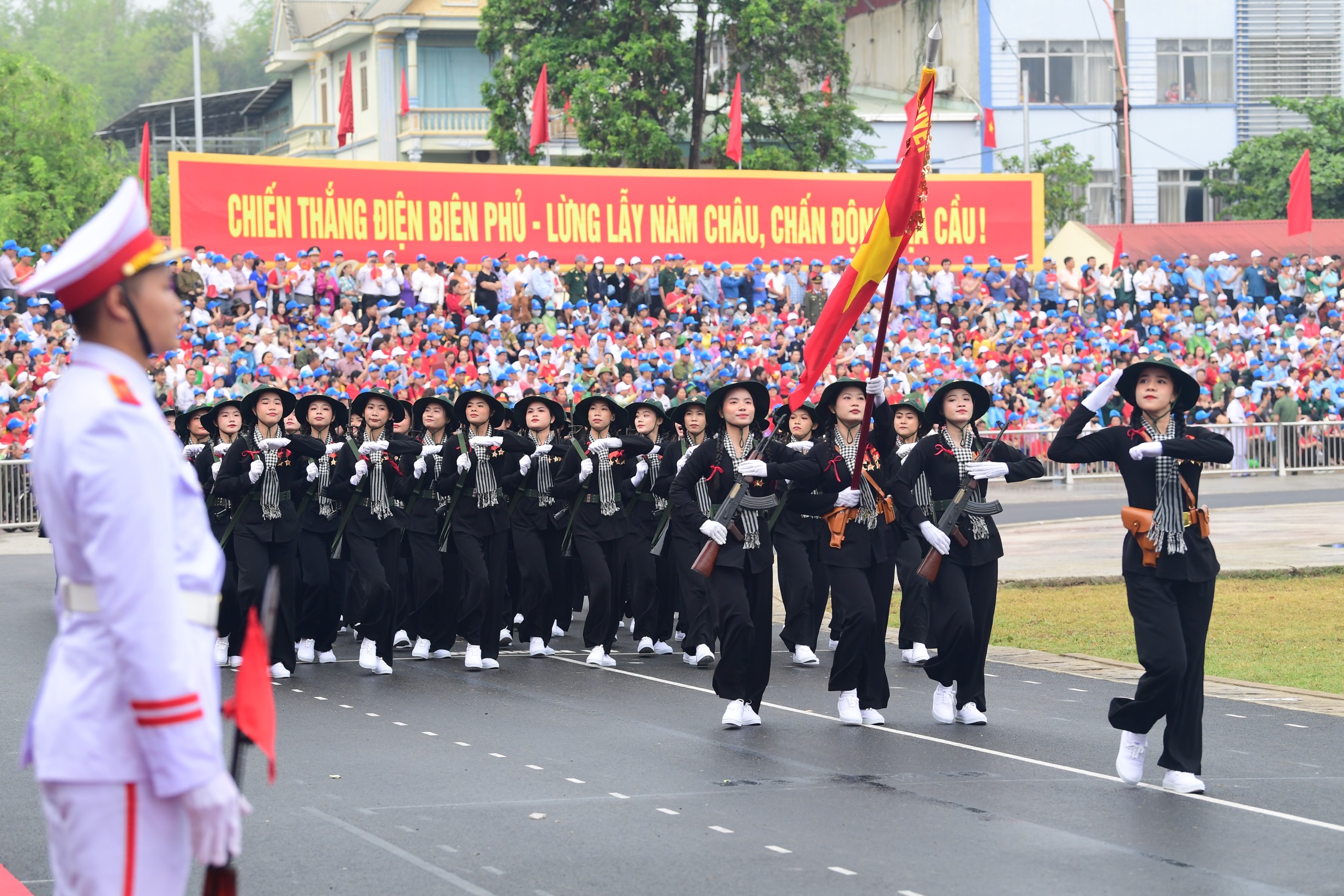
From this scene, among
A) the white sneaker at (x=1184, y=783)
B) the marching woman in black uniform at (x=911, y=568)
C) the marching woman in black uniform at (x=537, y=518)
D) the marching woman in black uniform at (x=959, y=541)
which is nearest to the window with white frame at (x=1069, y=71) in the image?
the marching woman in black uniform at (x=911, y=568)

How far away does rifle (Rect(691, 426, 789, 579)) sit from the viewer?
9.93 metres

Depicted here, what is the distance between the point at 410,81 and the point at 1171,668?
154 ft

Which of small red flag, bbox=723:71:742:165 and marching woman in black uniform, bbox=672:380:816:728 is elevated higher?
small red flag, bbox=723:71:742:165

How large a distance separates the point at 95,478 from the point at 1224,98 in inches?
2070

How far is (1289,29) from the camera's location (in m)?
52.1

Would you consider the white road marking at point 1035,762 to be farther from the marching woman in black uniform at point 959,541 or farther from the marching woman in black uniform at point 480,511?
the marching woman in black uniform at point 480,511

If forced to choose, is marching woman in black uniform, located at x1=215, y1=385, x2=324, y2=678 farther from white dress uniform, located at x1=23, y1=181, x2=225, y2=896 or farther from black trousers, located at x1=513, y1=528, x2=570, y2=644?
white dress uniform, located at x1=23, y1=181, x2=225, y2=896

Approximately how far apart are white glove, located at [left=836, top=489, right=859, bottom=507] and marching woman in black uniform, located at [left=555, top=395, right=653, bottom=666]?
3.02 meters

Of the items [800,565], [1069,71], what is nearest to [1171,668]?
[800,565]

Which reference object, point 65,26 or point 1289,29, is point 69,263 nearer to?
point 1289,29

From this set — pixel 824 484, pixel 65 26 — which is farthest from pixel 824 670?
pixel 65 26

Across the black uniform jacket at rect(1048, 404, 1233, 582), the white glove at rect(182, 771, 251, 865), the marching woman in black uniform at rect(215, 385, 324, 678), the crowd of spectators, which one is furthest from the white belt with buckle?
the crowd of spectators

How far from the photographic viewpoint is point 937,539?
991 cm

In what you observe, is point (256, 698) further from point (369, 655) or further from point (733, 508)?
point (369, 655)
